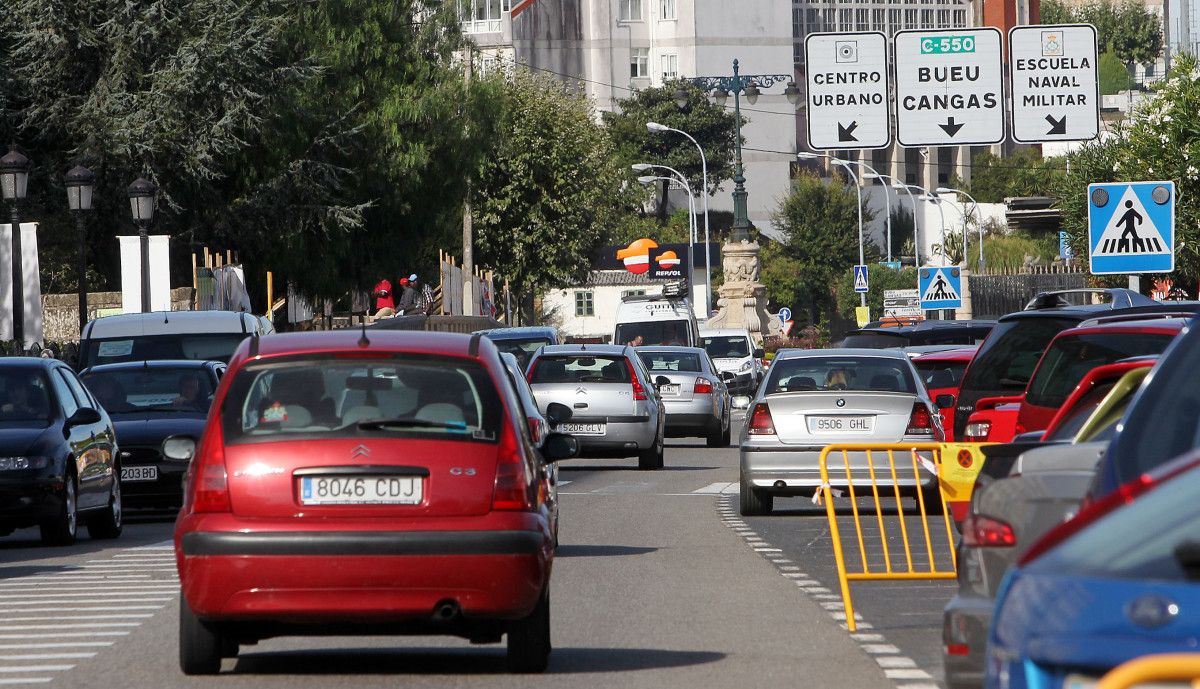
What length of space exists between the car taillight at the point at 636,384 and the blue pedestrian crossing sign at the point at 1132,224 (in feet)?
23.2

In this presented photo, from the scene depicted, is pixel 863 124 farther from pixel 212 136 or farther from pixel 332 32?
pixel 332 32

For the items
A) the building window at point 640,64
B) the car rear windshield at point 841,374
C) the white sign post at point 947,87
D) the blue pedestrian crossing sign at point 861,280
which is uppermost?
Answer: the building window at point 640,64

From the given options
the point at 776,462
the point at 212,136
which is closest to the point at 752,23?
the point at 212,136

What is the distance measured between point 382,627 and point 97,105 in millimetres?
37944

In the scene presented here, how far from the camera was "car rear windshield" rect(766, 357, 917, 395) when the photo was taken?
64.1 feet

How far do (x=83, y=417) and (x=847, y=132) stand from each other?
595 inches

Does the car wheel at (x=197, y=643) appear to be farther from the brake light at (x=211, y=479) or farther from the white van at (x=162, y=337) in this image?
the white van at (x=162, y=337)

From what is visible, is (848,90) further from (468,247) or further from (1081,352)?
(468,247)

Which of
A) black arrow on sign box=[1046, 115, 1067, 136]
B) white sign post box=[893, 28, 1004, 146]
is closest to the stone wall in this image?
white sign post box=[893, 28, 1004, 146]

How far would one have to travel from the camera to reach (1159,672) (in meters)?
3.85

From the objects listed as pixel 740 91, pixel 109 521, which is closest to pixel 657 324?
pixel 109 521

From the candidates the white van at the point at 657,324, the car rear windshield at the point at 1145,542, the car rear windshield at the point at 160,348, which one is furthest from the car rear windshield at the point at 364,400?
the white van at the point at 657,324

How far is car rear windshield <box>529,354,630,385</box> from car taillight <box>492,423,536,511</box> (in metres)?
18.4

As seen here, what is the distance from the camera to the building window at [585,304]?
122 m
